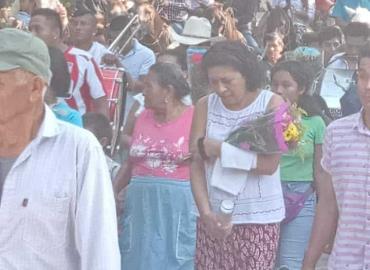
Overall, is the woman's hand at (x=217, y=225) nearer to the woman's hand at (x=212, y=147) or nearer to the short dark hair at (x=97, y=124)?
the woman's hand at (x=212, y=147)

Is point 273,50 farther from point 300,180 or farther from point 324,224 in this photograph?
point 324,224

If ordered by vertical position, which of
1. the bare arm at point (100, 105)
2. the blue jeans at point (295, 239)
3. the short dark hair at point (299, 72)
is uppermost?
the short dark hair at point (299, 72)

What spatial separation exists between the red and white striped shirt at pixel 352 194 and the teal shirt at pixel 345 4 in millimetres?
7724

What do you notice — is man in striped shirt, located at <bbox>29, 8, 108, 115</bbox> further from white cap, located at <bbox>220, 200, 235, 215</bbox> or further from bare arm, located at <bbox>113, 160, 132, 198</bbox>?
white cap, located at <bbox>220, 200, 235, 215</bbox>

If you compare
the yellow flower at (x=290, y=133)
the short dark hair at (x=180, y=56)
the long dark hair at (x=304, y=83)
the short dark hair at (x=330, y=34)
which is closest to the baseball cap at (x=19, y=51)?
the yellow flower at (x=290, y=133)

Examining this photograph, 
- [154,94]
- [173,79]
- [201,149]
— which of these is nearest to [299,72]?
[173,79]

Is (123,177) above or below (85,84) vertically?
below

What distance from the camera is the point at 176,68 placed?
716 cm

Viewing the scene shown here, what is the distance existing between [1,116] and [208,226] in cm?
222

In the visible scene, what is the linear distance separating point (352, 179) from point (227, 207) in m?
1.01

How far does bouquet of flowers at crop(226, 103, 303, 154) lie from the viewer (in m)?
5.67

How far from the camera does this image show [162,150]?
22.3 ft

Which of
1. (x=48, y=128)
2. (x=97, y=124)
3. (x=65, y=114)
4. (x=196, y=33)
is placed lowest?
(x=196, y=33)

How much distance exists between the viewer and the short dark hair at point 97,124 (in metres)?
6.94
